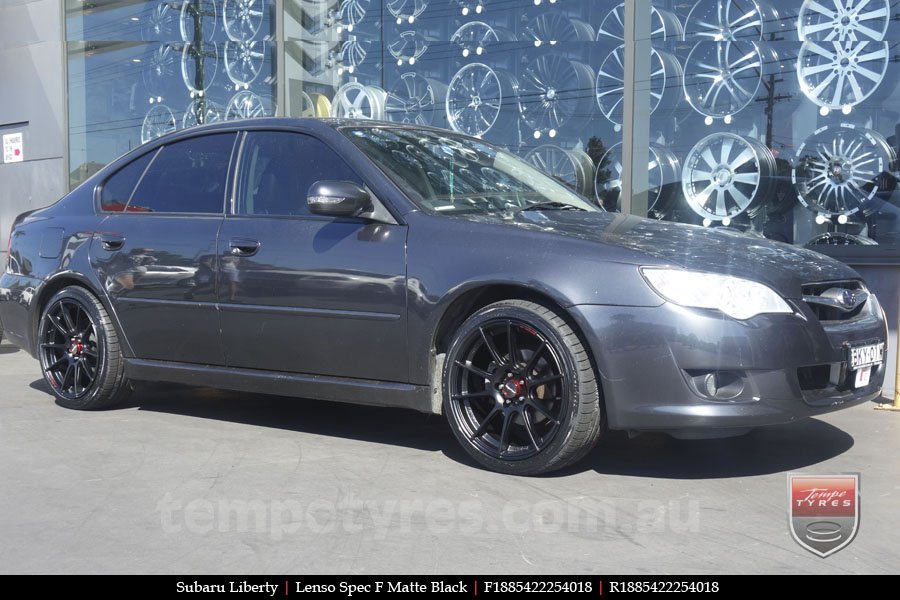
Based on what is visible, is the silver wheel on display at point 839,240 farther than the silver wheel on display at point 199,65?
No

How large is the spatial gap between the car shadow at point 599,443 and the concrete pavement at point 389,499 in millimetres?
20

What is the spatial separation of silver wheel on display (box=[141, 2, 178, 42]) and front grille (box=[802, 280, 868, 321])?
32.6ft

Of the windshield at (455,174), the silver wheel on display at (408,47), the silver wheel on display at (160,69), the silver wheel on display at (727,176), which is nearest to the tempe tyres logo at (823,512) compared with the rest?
A: the windshield at (455,174)

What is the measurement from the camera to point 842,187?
8102 millimetres

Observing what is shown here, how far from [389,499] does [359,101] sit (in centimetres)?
741

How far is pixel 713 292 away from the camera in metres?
4.31

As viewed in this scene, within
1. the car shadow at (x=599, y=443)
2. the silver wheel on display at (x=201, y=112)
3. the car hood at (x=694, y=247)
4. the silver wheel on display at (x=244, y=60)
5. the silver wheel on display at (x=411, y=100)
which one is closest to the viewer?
the car hood at (x=694, y=247)

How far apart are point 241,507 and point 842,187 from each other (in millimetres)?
5574

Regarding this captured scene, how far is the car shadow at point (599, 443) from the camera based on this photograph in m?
4.84

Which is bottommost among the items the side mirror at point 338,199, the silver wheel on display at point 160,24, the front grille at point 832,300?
the front grille at point 832,300

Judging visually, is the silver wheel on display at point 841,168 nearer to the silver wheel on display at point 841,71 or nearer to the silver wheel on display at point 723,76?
the silver wheel on display at point 841,71

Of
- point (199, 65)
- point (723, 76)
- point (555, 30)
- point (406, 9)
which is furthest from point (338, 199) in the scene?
point (199, 65)

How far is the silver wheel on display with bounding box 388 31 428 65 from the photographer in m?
10.6

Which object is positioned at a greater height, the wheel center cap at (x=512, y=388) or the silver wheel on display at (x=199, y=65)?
the silver wheel on display at (x=199, y=65)
